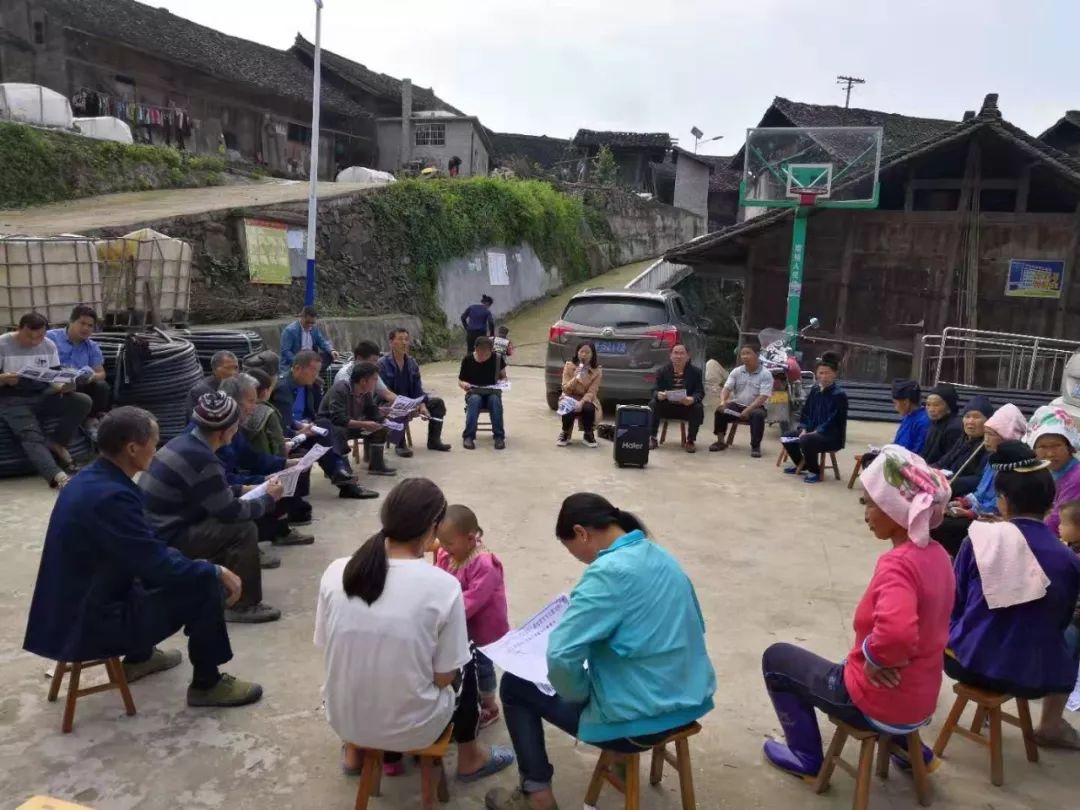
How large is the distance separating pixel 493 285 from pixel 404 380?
1381 centimetres

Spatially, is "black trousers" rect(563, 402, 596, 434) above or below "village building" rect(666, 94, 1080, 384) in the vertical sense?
below

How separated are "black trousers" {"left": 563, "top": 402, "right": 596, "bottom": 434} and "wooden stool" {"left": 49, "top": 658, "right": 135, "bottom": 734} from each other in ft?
20.6

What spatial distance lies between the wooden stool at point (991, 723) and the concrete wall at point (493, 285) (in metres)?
17.3

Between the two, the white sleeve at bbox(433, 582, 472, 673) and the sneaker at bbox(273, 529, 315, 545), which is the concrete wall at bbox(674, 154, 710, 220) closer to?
the sneaker at bbox(273, 529, 315, 545)

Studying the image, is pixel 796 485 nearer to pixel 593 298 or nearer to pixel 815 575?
pixel 815 575

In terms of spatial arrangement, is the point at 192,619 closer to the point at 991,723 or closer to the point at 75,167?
the point at 991,723

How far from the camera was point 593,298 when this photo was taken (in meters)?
10.9

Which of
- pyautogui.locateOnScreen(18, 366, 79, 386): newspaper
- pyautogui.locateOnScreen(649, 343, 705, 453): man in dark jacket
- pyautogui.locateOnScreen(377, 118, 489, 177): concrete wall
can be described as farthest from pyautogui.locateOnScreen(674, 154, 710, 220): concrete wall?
pyautogui.locateOnScreen(18, 366, 79, 386): newspaper

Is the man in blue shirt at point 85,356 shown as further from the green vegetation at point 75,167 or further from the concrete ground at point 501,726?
the green vegetation at point 75,167

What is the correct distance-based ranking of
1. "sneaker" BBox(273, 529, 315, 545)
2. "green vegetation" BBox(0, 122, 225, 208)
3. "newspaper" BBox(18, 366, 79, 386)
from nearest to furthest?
"sneaker" BBox(273, 529, 315, 545), "newspaper" BBox(18, 366, 79, 386), "green vegetation" BBox(0, 122, 225, 208)

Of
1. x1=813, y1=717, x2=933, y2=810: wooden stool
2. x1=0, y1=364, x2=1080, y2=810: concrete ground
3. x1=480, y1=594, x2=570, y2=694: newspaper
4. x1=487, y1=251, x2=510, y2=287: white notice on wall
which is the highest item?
x1=487, y1=251, x2=510, y2=287: white notice on wall

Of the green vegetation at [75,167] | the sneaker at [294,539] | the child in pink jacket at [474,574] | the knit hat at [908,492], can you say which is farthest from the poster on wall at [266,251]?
the knit hat at [908,492]

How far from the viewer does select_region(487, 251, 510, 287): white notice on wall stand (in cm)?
2206

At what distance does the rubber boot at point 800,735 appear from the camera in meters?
3.26
